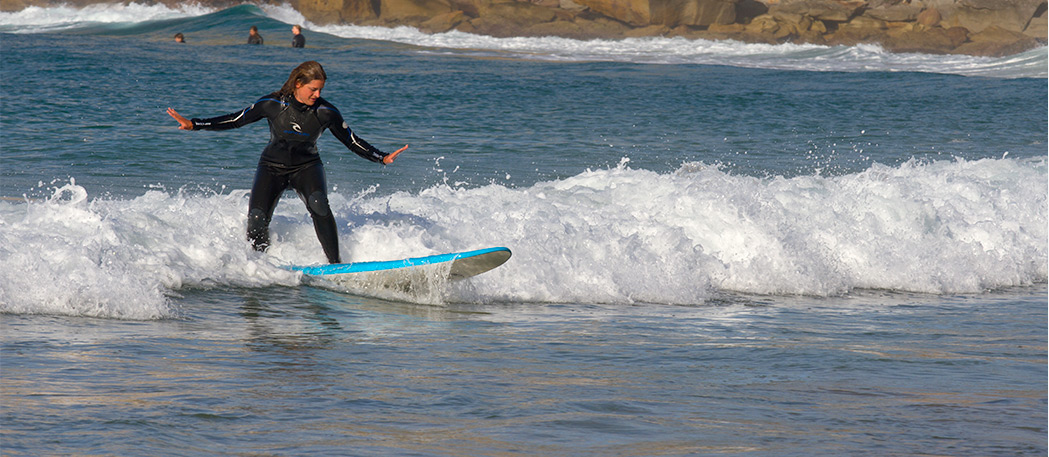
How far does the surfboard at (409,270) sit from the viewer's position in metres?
7.42

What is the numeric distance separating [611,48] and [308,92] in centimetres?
4785

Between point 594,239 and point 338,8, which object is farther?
point 338,8

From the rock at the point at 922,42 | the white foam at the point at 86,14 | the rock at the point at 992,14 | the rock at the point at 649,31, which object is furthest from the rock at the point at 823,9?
the white foam at the point at 86,14

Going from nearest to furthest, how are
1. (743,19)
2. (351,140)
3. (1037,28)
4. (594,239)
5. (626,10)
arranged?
1. (351,140)
2. (594,239)
3. (1037,28)
4. (743,19)
5. (626,10)

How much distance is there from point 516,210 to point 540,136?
27.0ft

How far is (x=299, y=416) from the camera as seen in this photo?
14.9ft

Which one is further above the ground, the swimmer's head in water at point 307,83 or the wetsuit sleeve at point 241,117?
the swimmer's head in water at point 307,83

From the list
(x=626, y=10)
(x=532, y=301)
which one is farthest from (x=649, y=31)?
(x=532, y=301)

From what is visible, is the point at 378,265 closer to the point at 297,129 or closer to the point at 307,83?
the point at 297,129

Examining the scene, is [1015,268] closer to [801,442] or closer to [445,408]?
[801,442]

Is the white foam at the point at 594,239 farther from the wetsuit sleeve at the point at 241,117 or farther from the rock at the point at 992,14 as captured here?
the rock at the point at 992,14

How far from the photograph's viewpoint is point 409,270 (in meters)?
7.60

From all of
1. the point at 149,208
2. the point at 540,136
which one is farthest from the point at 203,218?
the point at 540,136

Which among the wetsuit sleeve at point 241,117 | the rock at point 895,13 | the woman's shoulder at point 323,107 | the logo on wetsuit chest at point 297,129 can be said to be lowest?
the logo on wetsuit chest at point 297,129
